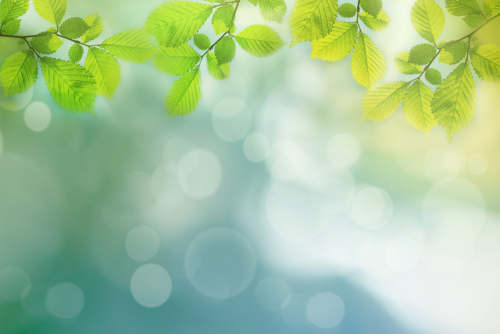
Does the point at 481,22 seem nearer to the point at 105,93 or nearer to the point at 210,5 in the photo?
the point at 210,5

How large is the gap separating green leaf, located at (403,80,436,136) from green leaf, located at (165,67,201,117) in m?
0.50

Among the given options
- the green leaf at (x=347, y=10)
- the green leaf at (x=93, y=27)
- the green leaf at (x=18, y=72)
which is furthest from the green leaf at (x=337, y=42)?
the green leaf at (x=18, y=72)

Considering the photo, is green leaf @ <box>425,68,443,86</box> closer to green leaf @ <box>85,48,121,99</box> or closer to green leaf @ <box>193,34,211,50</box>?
green leaf @ <box>193,34,211,50</box>

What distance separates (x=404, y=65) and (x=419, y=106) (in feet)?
0.34

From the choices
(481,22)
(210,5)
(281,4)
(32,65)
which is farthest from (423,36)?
(32,65)

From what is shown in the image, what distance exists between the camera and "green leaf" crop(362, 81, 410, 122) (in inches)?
27.7

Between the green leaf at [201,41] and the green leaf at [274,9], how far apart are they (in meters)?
0.14

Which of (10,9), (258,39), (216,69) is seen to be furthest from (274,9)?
(10,9)

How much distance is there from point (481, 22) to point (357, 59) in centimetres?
26

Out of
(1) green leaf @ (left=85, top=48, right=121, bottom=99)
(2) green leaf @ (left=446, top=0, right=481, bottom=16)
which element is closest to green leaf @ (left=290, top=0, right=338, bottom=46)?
(2) green leaf @ (left=446, top=0, right=481, bottom=16)

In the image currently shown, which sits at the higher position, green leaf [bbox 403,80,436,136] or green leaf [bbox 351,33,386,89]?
green leaf [bbox 351,33,386,89]

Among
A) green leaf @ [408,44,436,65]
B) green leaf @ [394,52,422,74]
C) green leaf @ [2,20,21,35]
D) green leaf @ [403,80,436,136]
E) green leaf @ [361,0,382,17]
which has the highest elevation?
green leaf @ [361,0,382,17]

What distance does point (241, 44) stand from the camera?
65 centimetres

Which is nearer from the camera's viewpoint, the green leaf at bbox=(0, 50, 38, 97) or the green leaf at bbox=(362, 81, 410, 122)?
the green leaf at bbox=(0, 50, 38, 97)
